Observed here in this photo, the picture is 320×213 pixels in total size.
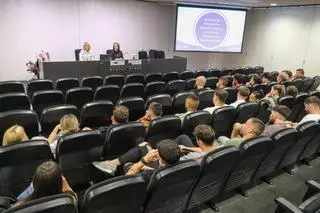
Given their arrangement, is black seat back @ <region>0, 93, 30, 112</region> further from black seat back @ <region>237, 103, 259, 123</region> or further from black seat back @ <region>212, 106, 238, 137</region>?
black seat back @ <region>237, 103, 259, 123</region>

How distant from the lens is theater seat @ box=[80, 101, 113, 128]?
379 cm

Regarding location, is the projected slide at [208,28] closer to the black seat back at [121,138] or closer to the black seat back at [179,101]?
the black seat back at [179,101]

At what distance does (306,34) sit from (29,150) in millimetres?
10182

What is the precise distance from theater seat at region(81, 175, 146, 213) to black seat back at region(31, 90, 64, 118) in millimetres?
3092

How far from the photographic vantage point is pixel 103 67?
7324 mm

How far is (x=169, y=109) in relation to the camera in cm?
477

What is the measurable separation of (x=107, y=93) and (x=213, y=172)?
318 centimetres

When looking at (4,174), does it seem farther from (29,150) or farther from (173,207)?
(173,207)

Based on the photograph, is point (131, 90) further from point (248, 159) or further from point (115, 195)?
point (115, 195)

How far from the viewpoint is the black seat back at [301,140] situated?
3.07m

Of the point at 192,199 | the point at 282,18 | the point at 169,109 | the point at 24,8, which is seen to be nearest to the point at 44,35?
the point at 24,8

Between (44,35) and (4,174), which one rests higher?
(44,35)

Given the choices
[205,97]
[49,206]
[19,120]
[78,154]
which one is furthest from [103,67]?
[49,206]

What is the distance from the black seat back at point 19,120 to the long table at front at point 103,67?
3.52 meters
